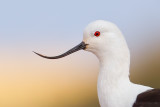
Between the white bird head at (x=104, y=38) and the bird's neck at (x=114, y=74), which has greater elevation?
the white bird head at (x=104, y=38)

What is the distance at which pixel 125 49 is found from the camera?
8812 mm

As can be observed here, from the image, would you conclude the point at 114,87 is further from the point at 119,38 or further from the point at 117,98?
the point at 119,38

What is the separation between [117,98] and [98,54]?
765 mm

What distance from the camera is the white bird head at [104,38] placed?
8.79 metres

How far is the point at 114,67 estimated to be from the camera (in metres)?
8.84

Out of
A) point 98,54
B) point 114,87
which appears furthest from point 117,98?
point 98,54

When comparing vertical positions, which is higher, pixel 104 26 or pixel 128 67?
pixel 104 26

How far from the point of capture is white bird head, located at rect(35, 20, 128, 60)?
28.8 ft

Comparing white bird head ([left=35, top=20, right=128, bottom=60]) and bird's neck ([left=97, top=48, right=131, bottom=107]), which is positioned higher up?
white bird head ([left=35, top=20, right=128, bottom=60])

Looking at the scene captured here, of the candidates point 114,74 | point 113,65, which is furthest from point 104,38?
point 114,74

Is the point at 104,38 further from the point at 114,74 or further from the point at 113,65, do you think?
the point at 114,74

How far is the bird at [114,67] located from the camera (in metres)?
8.78

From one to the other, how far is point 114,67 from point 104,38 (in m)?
0.49

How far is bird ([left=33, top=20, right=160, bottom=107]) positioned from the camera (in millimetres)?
8781
